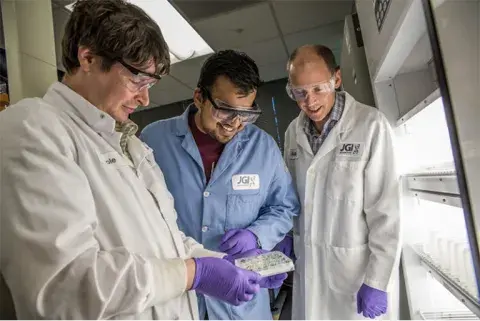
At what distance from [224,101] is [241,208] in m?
0.51

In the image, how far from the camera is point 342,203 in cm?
179

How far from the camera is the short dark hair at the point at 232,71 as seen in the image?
154 cm

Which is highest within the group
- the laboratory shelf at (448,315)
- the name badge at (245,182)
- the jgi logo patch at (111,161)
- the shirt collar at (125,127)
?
the shirt collar at (125,127)

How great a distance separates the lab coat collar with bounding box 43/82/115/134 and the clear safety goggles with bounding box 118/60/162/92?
0.44 ft

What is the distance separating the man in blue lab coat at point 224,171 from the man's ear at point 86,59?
641 millimetres

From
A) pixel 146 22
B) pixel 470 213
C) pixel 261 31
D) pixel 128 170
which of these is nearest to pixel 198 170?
pixel 128 170

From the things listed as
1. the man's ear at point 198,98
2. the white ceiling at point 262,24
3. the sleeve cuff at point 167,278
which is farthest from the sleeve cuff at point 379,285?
the white ceiling at point 262,24

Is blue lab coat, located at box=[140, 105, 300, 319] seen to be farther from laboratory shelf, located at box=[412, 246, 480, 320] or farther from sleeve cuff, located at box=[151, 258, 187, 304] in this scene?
laboratory shelf, located at box=[412, 246, 480, 320]

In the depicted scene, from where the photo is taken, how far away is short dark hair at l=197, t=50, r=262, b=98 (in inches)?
60.5

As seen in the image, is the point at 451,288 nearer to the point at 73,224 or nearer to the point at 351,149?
the point at 351,149

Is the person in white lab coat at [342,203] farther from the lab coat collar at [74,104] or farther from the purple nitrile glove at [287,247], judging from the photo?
the lab coat collar at [74,104]

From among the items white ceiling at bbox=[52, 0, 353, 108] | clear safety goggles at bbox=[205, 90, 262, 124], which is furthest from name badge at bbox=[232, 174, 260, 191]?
white ceiling at bbox=[52, 0, 353, 108]

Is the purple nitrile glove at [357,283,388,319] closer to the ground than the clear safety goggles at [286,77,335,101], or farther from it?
closer to the ground

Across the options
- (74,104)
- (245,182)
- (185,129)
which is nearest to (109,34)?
(74,104)
